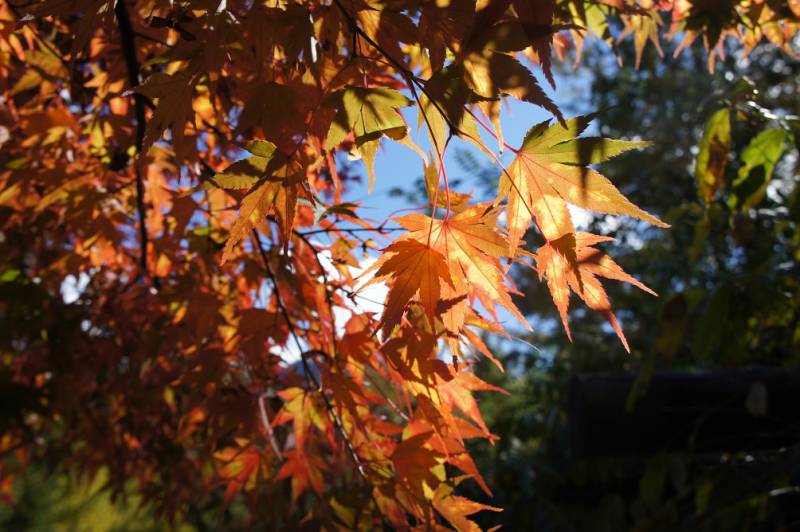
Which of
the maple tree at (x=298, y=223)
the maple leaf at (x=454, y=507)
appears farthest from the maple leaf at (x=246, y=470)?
the maple leaf at (x=454, y=507)

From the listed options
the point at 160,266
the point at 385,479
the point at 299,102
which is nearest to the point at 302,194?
the point at 299,102

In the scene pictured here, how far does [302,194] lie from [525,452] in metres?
3.40

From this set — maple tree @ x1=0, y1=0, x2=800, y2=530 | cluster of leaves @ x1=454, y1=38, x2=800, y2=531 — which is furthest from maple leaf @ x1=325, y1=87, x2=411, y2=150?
cluster of leaves @ x1=454, y1=38, x2=800, y2=531

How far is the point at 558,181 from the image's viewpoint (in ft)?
2.09

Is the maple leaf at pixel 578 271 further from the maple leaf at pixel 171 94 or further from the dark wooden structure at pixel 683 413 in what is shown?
the dark wooden structure at pixel 683 413

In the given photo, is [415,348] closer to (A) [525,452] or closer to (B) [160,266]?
(B) [160,266]

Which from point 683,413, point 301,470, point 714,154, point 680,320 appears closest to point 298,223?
point 301,470

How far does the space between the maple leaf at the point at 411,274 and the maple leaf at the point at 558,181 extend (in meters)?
0.09

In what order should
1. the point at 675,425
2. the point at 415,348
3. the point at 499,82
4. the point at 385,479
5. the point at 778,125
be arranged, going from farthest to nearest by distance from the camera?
the point at 675,425
the point at 778,125
the point at 385,479
the point at 415,348
the point at 499,82

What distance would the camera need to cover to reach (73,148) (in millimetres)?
1378

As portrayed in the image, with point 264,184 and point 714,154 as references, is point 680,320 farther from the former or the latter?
point 264,184

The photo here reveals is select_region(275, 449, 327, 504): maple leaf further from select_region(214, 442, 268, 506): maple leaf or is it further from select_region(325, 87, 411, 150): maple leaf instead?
select_region(325, 87, 411, 150): maple leaf

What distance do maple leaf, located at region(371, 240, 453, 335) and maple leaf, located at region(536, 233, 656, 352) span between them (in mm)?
104

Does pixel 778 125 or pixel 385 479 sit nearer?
pixel 385 479
